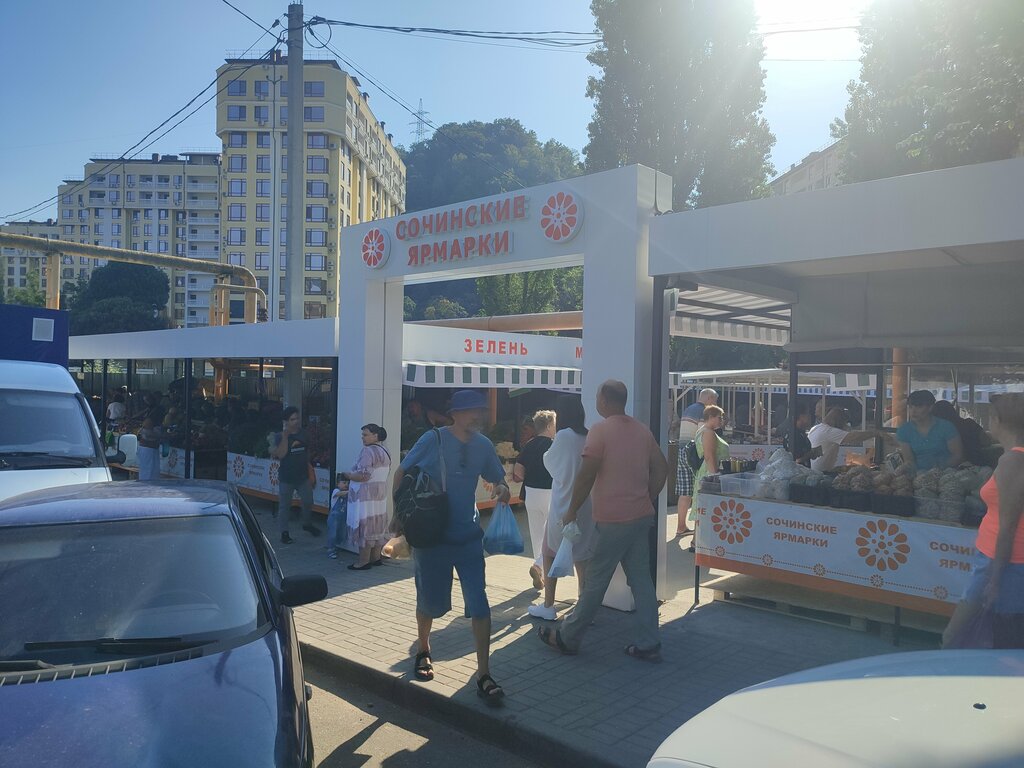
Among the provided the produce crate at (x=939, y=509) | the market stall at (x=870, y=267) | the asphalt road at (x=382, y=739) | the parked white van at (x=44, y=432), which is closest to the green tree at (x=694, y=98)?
the market stall at (x=870, y=267)

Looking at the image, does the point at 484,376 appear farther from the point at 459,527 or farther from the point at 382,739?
the point at 382,739

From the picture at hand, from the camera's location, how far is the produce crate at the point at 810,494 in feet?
19.8

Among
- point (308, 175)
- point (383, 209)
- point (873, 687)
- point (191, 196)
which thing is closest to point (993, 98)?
point (873, 687)

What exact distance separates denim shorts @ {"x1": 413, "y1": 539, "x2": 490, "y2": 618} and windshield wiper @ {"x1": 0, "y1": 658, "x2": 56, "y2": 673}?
2.18 meters

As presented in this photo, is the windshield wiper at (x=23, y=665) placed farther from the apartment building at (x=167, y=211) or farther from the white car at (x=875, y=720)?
the apartment building at (x=167, y=211)

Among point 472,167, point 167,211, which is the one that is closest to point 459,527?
point 472,167

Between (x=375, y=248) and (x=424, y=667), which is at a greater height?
(x=375, y=248)

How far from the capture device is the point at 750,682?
15.9 feet

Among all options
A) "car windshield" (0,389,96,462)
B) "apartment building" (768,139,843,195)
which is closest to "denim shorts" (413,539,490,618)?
"car windshield" (0,389,96,462)

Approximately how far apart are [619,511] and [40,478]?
4.12m

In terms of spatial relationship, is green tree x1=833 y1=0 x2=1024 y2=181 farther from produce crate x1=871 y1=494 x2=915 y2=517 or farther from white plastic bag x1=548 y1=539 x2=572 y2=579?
white plastic bag x1=548 y1=539 x2=572 y2=579

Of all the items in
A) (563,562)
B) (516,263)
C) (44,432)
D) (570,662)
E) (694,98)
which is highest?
(694,98)

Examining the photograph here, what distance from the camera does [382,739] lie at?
14.1 feet

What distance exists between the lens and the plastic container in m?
6.43
